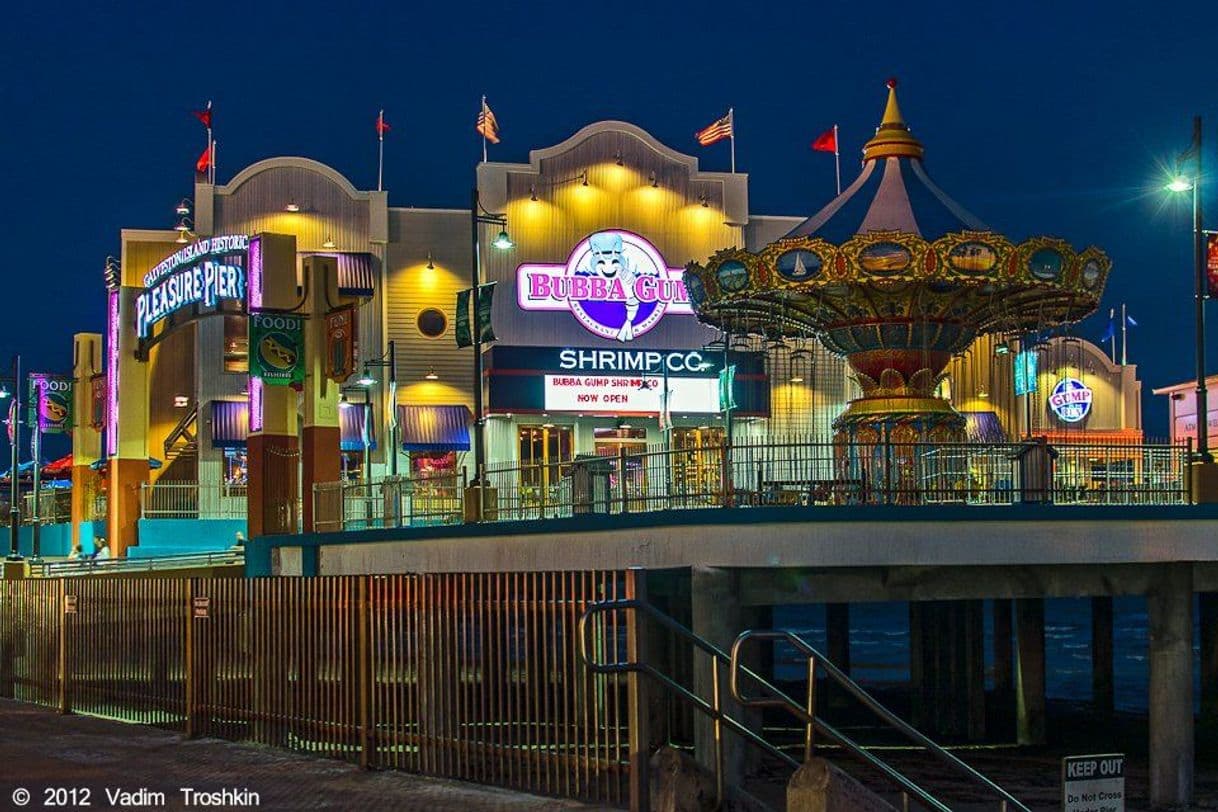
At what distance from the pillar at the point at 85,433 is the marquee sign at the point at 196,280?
517 inches

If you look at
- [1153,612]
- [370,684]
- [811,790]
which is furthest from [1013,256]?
[811,790]

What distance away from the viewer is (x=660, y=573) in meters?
26.6

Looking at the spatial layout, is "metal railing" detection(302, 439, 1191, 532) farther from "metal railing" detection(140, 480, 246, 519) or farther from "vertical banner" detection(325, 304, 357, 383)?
"metal railing" detection(140, 480, 246, 519)

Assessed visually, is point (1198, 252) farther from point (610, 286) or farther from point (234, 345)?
point (234, 345)

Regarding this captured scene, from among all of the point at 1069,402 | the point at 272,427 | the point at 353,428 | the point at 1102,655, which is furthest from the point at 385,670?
the point at 1069,402

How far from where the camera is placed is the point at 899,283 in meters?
32.0

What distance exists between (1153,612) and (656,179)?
122 feet

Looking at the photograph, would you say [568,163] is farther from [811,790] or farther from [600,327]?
[811,790]

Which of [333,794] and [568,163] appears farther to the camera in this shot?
[568,163]

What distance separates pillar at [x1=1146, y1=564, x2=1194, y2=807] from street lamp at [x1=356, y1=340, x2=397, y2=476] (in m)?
24.6

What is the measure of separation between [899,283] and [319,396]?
15.2 m

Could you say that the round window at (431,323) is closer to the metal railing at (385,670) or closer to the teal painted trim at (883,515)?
the teal painted trim at (883,515)

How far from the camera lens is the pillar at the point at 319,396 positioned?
131 feet

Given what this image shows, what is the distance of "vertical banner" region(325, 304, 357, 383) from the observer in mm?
40469
